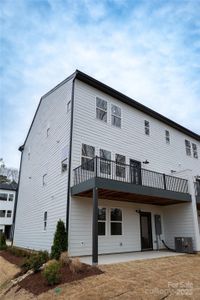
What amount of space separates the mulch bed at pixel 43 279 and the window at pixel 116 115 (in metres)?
8.42

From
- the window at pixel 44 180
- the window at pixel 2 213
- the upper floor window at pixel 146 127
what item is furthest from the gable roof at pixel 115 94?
the window at pixel 2 213

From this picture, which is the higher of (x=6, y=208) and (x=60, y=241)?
(x=6, y=208)

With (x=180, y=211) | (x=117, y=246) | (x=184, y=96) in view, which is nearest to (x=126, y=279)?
(x=117, y=246)

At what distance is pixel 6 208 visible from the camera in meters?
29.4

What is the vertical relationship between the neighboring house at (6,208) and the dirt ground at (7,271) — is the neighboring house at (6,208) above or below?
above

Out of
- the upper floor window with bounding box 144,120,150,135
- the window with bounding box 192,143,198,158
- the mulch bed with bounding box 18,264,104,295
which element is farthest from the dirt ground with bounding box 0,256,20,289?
Result: the window with bounding box 192,143,198,158

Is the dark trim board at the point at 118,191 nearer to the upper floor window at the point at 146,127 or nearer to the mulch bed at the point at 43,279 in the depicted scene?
the mulch bed at the point at 43,279

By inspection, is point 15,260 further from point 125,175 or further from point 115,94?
point 115,94

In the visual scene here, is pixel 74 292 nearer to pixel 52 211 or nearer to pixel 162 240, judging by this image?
pixel 52 211

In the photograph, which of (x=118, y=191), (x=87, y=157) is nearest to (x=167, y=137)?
(x=87, y=157)

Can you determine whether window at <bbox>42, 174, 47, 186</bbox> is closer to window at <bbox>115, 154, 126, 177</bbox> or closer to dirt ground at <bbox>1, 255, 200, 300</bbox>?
window at <bbox>115, 154, 126, 177</bbox>

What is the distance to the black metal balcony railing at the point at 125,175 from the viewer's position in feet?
35.8

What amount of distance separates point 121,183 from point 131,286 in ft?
15.1

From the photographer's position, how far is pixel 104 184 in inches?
364
